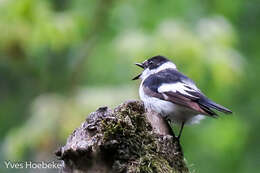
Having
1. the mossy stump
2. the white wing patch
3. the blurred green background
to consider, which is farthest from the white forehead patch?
the mossy stump

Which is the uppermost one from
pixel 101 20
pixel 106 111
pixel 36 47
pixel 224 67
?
pixel 101 20

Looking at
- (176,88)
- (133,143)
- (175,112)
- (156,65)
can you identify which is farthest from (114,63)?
(133,143)

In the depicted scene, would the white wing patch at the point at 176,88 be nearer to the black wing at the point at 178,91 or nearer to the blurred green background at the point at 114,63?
the black wing at the point at 178,91

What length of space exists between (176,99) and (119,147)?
5.36ft

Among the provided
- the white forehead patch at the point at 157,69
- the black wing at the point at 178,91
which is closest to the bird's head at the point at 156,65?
the white forehead patch at the point at 157,69

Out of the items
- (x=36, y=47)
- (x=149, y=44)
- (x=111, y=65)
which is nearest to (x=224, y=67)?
(x=149, y=44)

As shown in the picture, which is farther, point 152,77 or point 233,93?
point 233,93

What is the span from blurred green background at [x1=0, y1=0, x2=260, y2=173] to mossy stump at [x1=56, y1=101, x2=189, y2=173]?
310 cm

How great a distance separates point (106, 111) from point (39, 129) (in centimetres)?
383

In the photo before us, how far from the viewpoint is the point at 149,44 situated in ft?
26.6

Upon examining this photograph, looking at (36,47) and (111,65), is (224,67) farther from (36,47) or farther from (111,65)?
(36,47)

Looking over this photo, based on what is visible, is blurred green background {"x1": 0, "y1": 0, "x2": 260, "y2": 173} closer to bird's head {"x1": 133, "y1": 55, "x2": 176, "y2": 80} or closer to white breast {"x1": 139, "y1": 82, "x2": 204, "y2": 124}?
bird's head {"x1": 133, "y1": 55, "x2": 176, "y2": 80}

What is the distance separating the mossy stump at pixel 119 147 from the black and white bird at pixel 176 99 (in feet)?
3.19

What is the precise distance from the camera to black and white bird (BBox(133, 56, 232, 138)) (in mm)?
5105
